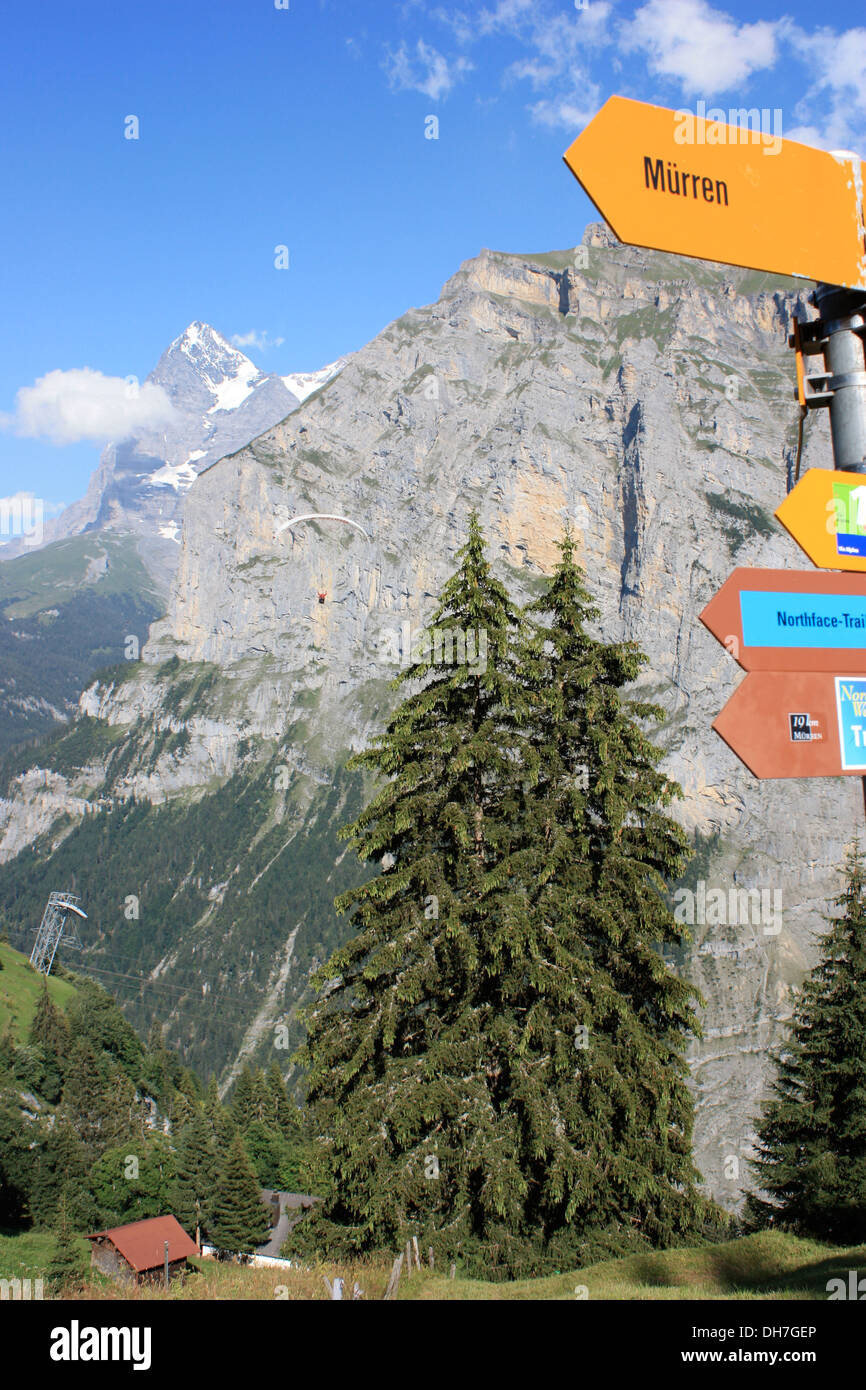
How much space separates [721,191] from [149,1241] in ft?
167

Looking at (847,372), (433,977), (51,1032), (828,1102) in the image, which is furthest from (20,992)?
(847,372)

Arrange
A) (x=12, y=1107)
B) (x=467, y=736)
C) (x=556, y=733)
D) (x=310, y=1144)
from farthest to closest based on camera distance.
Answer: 1. (x=12, y=1107)
2. (x=556, y=733)
3. (x=467, y=736)
4. (x=310, y=1144)

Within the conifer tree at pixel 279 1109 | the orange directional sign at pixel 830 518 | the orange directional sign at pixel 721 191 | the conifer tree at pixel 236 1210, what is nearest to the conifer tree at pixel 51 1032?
the conifer tree at pixel 279 1109

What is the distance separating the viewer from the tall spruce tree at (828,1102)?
23.5 meters

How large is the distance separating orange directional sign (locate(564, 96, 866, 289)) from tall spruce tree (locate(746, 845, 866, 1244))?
78.6ft

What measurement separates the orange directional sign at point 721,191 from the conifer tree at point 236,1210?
2321 inches

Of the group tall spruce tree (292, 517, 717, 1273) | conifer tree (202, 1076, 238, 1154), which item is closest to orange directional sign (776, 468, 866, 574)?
tall spruce tree (292, 517, 717, 1273)

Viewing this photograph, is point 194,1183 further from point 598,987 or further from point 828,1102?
point 598,987

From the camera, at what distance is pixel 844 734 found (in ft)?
16.3

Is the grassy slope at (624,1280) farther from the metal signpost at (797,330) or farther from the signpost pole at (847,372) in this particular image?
the signpost pole at (847,372)
